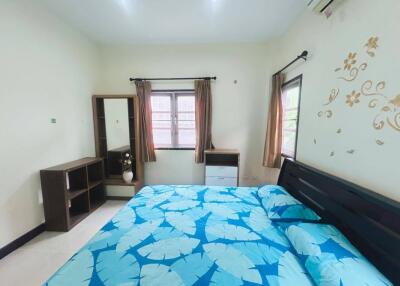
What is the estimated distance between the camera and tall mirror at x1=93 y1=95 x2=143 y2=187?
318cm

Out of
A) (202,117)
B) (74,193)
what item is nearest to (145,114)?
(202,117)

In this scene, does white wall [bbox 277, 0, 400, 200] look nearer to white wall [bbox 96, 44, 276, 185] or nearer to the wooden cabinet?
white wall [bbox 96, 44, 276, 185]

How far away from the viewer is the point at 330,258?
0.92 metres

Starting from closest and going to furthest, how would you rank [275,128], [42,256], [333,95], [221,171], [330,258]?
[330,258]
[333,95]
[42,256]
[275,128]
[221,171]

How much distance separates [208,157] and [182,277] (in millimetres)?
2463

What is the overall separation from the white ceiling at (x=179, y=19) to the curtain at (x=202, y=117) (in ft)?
2.66

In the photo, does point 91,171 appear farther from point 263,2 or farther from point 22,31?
point 263,2

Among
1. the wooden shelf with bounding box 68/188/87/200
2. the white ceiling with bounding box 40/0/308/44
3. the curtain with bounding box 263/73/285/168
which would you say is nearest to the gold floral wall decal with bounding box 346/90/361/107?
the curtain with bounding box 263/73/285/168

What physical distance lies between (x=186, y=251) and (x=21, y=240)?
214cm

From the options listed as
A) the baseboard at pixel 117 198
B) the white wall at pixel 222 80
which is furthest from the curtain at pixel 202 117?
the baseboard at pixel 117 198

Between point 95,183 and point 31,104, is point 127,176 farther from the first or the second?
point 31,104

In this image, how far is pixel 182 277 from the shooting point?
0.92 meters

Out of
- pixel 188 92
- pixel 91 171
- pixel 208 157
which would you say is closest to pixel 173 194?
pixel 208 157

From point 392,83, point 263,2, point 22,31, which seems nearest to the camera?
point 392,83
